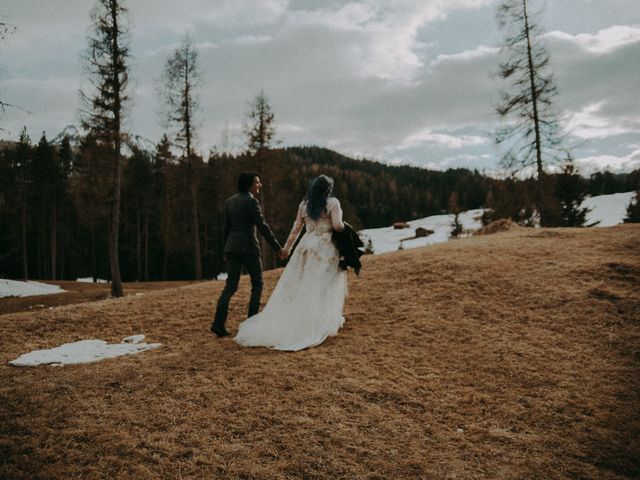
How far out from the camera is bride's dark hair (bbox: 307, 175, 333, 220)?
242 inches

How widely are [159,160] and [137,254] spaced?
1054cm

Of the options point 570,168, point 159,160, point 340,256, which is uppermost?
point 159,160

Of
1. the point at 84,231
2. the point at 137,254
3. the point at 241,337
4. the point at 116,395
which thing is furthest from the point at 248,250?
the point at 84,231

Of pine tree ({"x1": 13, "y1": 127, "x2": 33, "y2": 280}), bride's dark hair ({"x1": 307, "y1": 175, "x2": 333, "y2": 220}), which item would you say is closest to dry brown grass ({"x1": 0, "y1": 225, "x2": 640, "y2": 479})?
bride's dark hair ({"x1": 307, "y1": 175, "x2": 333, "y2": 220})

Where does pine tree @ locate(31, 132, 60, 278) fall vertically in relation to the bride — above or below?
above

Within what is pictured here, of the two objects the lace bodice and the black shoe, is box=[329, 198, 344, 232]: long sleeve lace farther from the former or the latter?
the black shoe

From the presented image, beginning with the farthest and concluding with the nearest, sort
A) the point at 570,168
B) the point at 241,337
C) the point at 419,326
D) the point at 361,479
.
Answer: the point at 570,168 → the point at 419,326 → the point at 241,337 → the point at 361,479

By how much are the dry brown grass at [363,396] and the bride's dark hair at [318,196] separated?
207 centimetres

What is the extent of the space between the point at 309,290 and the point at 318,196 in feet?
4.91

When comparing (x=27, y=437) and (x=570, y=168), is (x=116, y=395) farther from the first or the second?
(x=570, y=168)

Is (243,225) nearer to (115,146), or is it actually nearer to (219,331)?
(219,331)

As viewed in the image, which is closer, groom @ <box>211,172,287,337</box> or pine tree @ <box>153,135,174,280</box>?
groom @ <box>211,172,287,337</box>

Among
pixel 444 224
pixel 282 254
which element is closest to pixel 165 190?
pixel 282 254

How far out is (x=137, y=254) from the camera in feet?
136
